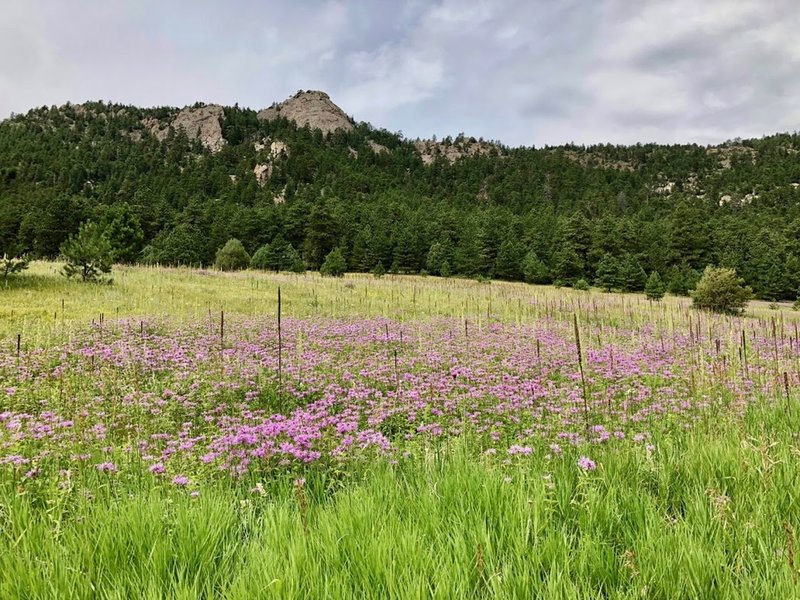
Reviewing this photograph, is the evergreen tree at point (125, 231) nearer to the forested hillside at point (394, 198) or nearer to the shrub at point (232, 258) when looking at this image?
the forested hillside at point (394, 198)

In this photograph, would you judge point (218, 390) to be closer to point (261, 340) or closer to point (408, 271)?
point (261, 340)

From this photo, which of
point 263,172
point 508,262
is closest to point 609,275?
point 508,262

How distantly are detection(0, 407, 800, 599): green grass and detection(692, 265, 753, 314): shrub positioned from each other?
27.3 metres

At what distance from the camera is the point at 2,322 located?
397 inches

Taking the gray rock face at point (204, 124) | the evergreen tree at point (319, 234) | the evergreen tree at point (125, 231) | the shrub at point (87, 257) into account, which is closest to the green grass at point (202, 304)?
the shrub at point (87, 257)

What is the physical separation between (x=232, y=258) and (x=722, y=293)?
132 feet

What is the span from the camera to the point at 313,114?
18825cm

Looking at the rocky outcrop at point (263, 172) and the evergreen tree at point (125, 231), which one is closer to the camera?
the evergreen tree at point (125, 231)

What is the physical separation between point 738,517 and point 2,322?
1352 centimetres

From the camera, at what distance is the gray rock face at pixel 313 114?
183 metres

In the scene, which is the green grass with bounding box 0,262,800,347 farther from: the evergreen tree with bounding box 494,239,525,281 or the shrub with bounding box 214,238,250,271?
the evergreen tree with bounding box 494,239,525,281

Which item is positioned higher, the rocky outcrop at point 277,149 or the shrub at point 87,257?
the rocky outcrop at point 277,149

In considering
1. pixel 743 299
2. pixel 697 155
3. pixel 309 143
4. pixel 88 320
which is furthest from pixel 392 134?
pixel 88 320

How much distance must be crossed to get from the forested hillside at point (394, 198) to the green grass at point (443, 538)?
18.1 metres
